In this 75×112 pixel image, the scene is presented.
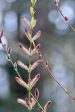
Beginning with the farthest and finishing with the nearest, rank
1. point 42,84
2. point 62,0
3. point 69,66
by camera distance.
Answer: point 62,0, point 42,84, point 69,66

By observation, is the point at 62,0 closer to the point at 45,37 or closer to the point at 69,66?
the point at 45,37

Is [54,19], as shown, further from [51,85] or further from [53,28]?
[51,85]

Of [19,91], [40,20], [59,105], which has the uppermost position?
[40,20]

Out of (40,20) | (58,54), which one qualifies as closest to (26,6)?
(40,20)

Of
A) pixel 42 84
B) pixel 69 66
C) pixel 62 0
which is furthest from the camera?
pixel 62 0

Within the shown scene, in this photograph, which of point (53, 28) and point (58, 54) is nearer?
point (58, 54)

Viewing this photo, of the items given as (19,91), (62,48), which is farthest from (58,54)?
(19,91)

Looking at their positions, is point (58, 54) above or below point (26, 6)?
below
